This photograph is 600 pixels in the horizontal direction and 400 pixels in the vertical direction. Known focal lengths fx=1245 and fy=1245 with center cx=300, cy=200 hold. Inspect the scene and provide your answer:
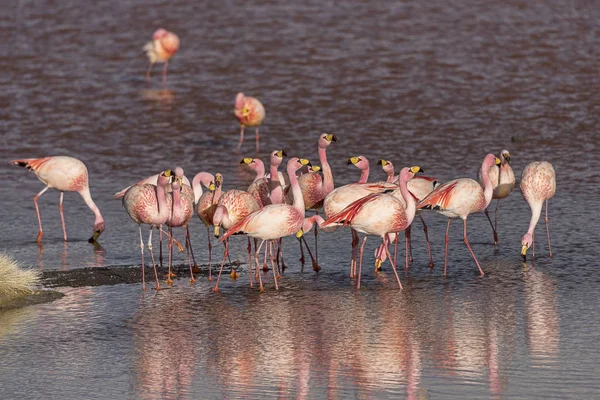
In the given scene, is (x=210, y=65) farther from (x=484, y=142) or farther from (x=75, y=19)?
(x=484, y=142)

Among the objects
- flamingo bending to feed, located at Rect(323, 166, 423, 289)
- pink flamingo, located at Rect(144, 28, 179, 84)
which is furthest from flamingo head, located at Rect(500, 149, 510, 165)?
pink flamingo, located at Rect(144, 28, 179, 84)

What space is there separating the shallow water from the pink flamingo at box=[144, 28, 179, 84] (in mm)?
434

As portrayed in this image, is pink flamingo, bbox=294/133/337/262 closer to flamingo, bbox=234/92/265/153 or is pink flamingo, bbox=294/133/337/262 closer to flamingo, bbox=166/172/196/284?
flamingo, bbox=166/172/196/284

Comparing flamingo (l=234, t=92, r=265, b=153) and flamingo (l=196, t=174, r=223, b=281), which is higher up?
flamingo (l=234, t=92, r=265, b=153)

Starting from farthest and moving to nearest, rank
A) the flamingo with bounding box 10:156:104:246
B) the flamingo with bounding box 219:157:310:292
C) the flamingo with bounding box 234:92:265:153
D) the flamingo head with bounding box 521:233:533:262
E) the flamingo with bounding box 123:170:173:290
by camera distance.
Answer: the flamingo with bounding box 234:92:265:153 < the flamingo with bounding box 10:156:104:246 < the flamingo head with bounding box 521:233:533:262 < the flamingo with bounding box 123:170:173:290 < the flamingo with bounding box 219:157:310:292

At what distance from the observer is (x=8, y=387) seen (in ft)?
25.4

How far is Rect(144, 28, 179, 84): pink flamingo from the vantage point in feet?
71.4

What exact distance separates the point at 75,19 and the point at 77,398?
1935cm

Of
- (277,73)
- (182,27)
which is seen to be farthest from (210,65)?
(182,27)

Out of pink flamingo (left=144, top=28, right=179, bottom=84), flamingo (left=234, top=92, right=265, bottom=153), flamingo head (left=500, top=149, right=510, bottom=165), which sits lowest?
flamingo head (left=500, top=149, right=510, bottom=165)

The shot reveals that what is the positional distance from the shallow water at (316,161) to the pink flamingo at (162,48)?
0.43 m

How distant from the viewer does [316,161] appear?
15844 mm

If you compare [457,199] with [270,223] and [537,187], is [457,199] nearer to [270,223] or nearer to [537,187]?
[537,187]

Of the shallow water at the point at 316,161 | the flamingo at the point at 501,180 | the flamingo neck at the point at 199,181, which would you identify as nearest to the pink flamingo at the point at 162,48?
the shallow water at the point at 316,161
